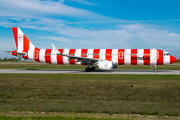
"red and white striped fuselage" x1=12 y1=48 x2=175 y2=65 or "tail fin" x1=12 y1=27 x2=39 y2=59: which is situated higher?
"tail fin" x1=12 y1=27 x2=39 y2=59

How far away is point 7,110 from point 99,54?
23775 mm

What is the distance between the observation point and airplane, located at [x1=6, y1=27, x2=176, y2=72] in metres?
29.0

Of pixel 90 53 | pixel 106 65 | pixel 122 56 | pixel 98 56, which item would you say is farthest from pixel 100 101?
pixel 90 53

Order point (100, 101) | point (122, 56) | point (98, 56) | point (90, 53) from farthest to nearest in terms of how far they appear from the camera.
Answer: point (90, 53) < point (98, 56) < point (122, 56) < point (100, 101)

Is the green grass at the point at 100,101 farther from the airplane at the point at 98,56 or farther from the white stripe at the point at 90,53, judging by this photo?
the white stripe at the point at 90,53

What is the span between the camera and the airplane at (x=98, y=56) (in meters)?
29.0

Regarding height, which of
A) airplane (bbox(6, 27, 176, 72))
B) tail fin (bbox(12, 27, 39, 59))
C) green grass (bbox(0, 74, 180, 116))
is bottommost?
green grass (bbox(0, 74, 180, 116))

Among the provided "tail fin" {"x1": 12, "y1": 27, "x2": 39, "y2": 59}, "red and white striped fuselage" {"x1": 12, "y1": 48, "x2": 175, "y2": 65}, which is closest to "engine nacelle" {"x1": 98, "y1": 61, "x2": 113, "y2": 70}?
"red and white striped fuselage" {"x1": 12, "y1": 48, "x2": 175, "y2": 65}

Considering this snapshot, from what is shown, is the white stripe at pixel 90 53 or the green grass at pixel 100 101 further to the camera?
the white stripe at pixel 90 53

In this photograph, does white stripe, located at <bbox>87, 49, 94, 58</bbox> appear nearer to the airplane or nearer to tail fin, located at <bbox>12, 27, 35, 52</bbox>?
the airplane

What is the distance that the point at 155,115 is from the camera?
7480 millimetres

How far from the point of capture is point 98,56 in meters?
30.8

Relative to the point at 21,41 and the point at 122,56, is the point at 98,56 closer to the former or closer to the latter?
the point at 122,56

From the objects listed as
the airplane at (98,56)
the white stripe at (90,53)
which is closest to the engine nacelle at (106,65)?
the airplane at (98,56)
